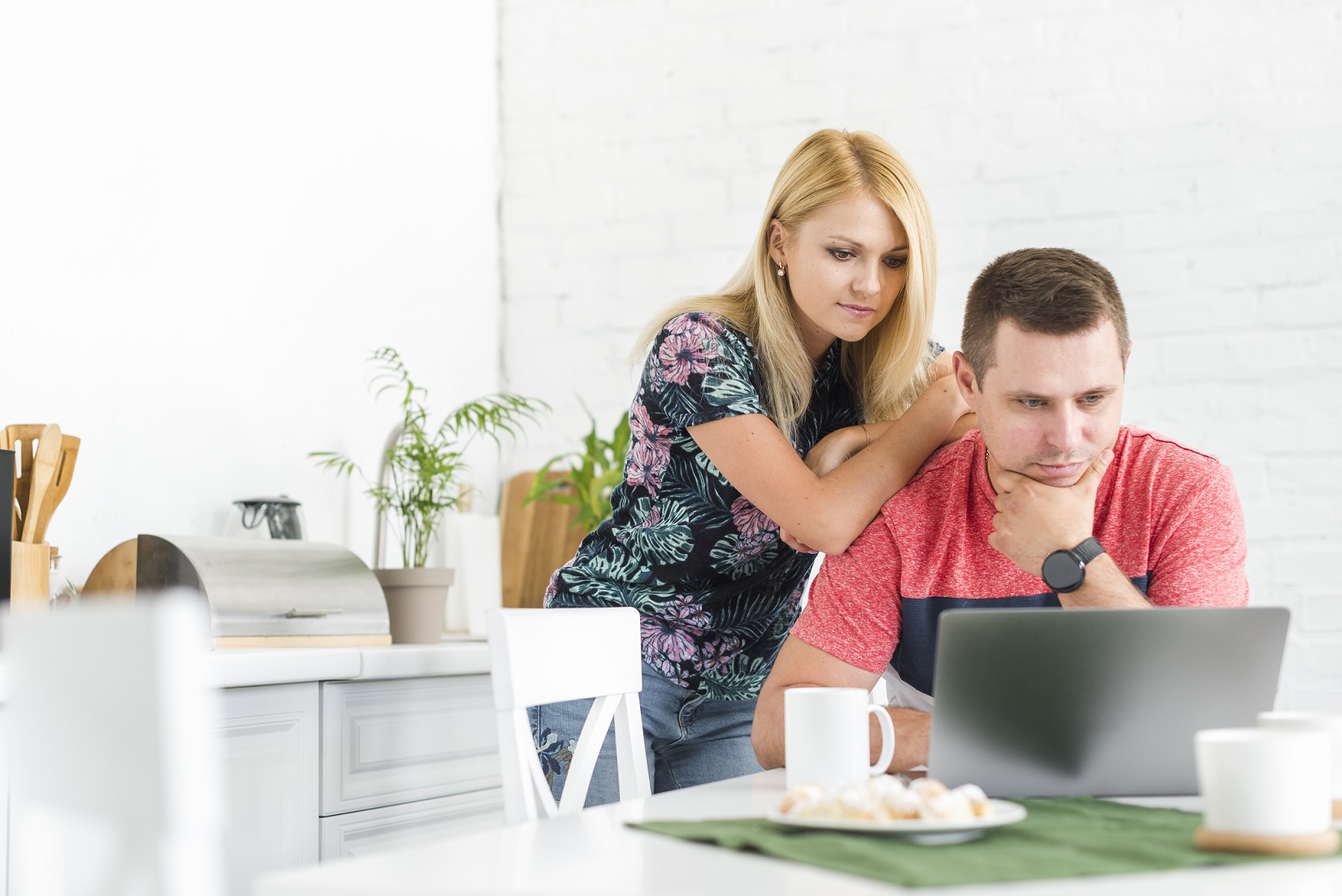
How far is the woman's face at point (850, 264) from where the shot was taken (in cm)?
168

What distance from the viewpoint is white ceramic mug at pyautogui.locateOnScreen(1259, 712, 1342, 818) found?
956 mm

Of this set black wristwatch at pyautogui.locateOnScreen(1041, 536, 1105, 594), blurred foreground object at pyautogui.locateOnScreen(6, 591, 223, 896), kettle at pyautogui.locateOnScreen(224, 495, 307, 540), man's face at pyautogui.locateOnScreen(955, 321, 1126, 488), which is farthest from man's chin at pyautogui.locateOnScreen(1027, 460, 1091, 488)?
kettle at pyautogui.locateOnScreen(224, 495, 307, 540)

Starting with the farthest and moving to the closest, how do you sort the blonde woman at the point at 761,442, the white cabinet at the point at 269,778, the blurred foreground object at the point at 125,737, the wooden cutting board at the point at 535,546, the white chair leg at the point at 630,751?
the wooden cutting board at the point at 535,546 < the white cabinet at the point at 269,778 < the blonde woman at the point at 761,442 < the white chair leg at the point at 630,751 < the blurred foreground object at the point at 125,737

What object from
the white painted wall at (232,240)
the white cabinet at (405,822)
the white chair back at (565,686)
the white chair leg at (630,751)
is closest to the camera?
the white chair back at (565,686)

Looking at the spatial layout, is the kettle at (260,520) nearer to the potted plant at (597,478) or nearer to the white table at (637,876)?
the potted plant at (597,478)

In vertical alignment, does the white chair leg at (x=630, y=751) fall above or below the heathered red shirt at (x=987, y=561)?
below

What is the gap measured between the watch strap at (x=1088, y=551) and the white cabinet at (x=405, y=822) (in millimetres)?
1173

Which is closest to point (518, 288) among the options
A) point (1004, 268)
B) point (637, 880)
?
point (1004, 268)

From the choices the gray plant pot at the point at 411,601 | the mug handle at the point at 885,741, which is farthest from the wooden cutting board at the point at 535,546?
the mug handle at the point at 885,741

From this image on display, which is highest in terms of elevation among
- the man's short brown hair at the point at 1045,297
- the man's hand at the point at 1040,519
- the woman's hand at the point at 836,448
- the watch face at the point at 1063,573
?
the man's short brown hair at the point at 1045,297

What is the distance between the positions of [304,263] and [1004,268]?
1.63 metres

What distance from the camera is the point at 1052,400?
4.62 feet

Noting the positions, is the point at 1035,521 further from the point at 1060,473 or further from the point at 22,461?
the point at 22,461

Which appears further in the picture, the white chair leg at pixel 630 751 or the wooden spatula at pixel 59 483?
the wooden spatula at pixel 59 483
